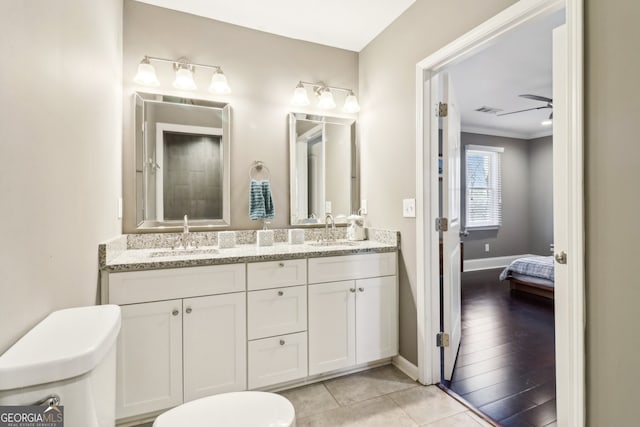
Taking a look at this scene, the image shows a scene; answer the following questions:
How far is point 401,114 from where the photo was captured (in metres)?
2.16

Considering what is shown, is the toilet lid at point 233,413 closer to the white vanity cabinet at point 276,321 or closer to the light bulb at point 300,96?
the white vanity cabinet at point 276,321

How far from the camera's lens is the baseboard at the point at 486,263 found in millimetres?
5301

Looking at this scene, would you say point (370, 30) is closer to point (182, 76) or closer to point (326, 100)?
point (326, 100)

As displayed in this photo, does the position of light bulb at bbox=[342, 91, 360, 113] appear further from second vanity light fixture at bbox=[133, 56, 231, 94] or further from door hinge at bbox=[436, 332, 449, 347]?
door hinge at bbox=[436, 332, 449, 347]

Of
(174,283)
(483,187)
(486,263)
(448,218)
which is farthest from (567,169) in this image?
(486,263)

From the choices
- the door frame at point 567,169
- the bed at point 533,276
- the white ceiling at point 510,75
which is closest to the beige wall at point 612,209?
the door frame at point 567,169

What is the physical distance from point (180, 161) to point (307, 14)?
139 centimetres

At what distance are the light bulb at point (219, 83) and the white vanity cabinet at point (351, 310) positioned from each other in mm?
1386

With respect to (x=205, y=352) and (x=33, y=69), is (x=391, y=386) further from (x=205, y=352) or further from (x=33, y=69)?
(x=33, y=69)

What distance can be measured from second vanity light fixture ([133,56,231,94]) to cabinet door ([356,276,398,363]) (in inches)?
67.2

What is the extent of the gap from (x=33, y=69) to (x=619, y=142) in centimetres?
193

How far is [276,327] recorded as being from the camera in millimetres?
1838

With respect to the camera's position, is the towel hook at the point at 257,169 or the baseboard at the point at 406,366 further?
the towel hook at the point at 257,169

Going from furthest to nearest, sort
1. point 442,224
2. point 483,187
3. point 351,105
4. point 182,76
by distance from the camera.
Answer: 1. point 483,187
2. point 351,105
3. point 182,76
4. point 442,224
